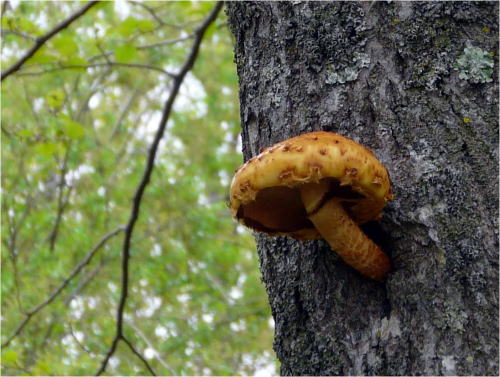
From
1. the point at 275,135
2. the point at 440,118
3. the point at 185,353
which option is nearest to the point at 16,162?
the point at 185,353

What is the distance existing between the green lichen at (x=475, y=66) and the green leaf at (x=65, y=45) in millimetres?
2473

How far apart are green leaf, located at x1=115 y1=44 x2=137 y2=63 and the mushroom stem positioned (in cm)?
246

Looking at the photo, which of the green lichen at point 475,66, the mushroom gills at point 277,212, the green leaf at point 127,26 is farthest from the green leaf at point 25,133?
the green lichen at point 475,66

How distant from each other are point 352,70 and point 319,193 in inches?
15.7

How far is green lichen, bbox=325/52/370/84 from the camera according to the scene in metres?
1.72

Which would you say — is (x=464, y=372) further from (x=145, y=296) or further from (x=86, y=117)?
(x=86, y=117)

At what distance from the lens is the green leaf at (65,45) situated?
346 centimetres

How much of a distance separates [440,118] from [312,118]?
35cm

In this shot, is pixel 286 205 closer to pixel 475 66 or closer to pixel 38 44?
pixel 475 66

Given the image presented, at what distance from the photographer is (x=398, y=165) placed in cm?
160

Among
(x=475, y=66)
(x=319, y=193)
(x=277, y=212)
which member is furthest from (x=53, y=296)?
(x=475, y=66)

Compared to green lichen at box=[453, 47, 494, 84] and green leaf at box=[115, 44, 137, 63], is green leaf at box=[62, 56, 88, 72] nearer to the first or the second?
green leaf at box=[115, 44, 137, 63]

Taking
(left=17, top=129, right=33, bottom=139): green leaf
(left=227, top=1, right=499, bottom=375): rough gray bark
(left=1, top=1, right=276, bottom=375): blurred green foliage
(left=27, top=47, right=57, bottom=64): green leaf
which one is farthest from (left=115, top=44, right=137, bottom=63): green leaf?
(left=227, top=1, right=499, bottom=375): rough gray bark

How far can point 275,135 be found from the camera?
1.81 metres
